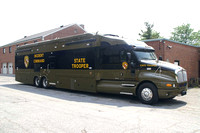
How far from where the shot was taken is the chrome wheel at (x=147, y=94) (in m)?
8.23

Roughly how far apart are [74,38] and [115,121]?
282 inches

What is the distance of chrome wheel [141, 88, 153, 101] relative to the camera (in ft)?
27.0

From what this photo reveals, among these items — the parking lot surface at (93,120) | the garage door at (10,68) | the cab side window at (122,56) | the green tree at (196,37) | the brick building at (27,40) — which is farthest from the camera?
the green tree at (196,37)

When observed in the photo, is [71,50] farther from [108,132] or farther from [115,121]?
[108,132]

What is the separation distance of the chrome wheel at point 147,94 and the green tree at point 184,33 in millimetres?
57025

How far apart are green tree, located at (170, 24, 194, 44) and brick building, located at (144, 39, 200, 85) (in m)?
42.3

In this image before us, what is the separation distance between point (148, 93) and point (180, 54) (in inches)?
435

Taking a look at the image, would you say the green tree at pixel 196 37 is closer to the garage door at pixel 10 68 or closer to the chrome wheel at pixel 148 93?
the garage door at pixel 10 68

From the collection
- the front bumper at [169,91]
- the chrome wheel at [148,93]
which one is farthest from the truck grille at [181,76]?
the chrome wheel at [148,93]

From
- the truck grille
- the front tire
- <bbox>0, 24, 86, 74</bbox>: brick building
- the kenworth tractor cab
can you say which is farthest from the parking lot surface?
<bbox>0, 24, 86, 74</bbox>: brick building

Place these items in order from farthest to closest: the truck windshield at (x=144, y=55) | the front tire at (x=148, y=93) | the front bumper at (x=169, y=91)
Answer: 1. the truck windshield at (x=144, y=55)
2. the front tire at (x=148, y=93)
3. the front bumper at (x=169, y=91)

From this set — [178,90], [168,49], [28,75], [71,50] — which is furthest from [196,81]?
[28,75]

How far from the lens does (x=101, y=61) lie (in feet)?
32.9

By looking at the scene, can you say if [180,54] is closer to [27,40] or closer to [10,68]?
[27,40]
